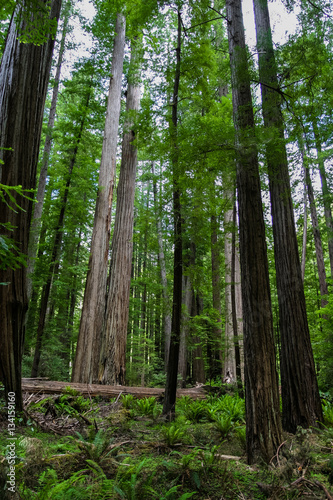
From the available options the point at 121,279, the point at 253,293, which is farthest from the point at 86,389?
the point at 253,293

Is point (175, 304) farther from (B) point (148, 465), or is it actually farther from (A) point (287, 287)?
(B) point (148, 465)

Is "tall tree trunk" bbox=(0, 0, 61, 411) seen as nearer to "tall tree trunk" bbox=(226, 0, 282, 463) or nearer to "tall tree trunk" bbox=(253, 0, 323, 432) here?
"tall tree trunk" bbox=(226, 0, 282, 463)

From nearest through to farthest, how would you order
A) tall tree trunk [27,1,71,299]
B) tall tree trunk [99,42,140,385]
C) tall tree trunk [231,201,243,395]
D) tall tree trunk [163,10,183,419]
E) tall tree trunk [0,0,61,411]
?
tall tree trunk [0,0,61,411]
tall tree trunk [163,10,183,419]
tall tree trunk [99,42,140,385]
tall tree trunk [231,201,243,395]
tall tree trunk [27,1,71,299]

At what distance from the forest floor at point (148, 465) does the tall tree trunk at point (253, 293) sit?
0.33 meters

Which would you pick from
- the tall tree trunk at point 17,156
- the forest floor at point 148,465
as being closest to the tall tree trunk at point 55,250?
the forest floor at point 148,465

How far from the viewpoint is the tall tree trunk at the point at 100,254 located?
845 centimetres

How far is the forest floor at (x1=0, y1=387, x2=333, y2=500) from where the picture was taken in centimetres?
239

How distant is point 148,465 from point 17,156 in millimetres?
3823

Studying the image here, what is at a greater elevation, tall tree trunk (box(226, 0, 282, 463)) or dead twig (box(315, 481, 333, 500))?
tall tree trunk (box(226, 0, 282, 463))

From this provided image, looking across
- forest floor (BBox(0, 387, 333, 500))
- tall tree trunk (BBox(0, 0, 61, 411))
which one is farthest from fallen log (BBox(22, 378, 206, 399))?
tall tree trunk (BBox(0, 0, 61, 411))

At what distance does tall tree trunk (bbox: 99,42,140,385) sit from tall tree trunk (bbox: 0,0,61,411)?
3.21 metres

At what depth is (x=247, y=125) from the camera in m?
4.50

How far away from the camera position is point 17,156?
361 centimetres

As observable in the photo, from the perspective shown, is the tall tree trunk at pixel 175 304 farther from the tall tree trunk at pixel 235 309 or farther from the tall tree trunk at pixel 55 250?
the tall tree trunk at pixel 55 250
